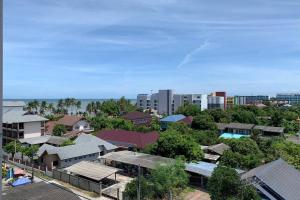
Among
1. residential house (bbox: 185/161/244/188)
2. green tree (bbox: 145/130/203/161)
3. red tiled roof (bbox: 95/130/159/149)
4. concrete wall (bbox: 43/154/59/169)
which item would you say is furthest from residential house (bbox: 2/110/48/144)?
residential house (bbox: 185/161/244/188)

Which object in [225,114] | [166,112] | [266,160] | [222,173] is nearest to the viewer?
[222,173]

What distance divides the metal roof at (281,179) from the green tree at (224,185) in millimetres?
1708

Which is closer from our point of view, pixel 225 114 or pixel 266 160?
pixel 266 160

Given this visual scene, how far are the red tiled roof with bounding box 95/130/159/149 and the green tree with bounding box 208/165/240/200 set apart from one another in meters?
21.2

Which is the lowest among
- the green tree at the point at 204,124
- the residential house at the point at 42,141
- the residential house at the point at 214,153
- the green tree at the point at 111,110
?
the residential house at the point at 214,153

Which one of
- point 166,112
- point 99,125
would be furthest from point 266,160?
point 166,112

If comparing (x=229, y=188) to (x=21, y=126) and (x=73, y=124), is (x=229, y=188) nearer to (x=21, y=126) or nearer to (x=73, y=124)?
(x=21, y=126)

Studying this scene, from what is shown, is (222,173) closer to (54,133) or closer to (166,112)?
(54,133)

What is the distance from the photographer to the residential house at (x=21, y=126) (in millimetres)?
44125

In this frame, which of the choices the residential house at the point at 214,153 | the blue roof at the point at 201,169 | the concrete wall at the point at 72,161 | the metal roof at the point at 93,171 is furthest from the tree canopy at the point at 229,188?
the concrete wall at the point at 72,161

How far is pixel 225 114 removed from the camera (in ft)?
228

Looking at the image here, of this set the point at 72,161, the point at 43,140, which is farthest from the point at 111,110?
the point at 72,161

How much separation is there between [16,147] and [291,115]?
66106mm

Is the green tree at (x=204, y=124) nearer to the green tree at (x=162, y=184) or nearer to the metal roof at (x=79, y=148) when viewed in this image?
the metal roof at (x=79, y=148)
